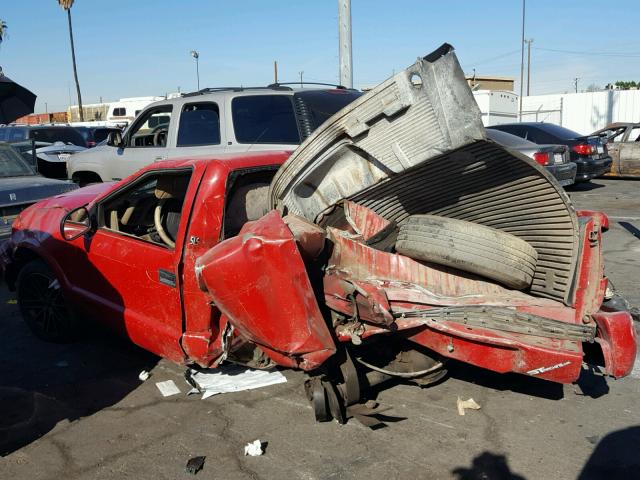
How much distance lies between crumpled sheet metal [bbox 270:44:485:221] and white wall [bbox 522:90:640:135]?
3194 cm

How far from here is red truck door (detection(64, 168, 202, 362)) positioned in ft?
13.0

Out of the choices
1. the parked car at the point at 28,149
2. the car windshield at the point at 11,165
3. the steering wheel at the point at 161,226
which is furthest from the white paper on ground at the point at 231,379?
the parked car at the point at 28,149

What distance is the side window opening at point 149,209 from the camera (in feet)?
14.4

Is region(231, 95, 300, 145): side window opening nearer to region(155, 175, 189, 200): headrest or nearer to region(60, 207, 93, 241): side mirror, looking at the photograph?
region(155, 175, 189, 200): headrest

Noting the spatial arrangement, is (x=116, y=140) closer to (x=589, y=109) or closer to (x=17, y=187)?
(x=17, y=187)

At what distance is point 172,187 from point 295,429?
2037 mm

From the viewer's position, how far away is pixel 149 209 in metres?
4.92

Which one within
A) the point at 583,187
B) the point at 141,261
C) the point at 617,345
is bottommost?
the point at 583,187

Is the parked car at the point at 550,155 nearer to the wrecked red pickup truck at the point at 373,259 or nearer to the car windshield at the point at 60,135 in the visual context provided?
the wrecked red pickup truck at the point at 373,259

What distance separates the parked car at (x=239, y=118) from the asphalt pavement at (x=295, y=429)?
9.89 feet

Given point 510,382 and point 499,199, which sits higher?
point 499,199

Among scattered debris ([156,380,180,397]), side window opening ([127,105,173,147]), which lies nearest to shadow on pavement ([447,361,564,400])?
scattered debris ([156,380,180,397])

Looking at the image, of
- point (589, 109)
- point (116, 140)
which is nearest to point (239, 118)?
point (116, 140)

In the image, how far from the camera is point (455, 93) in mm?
3180
